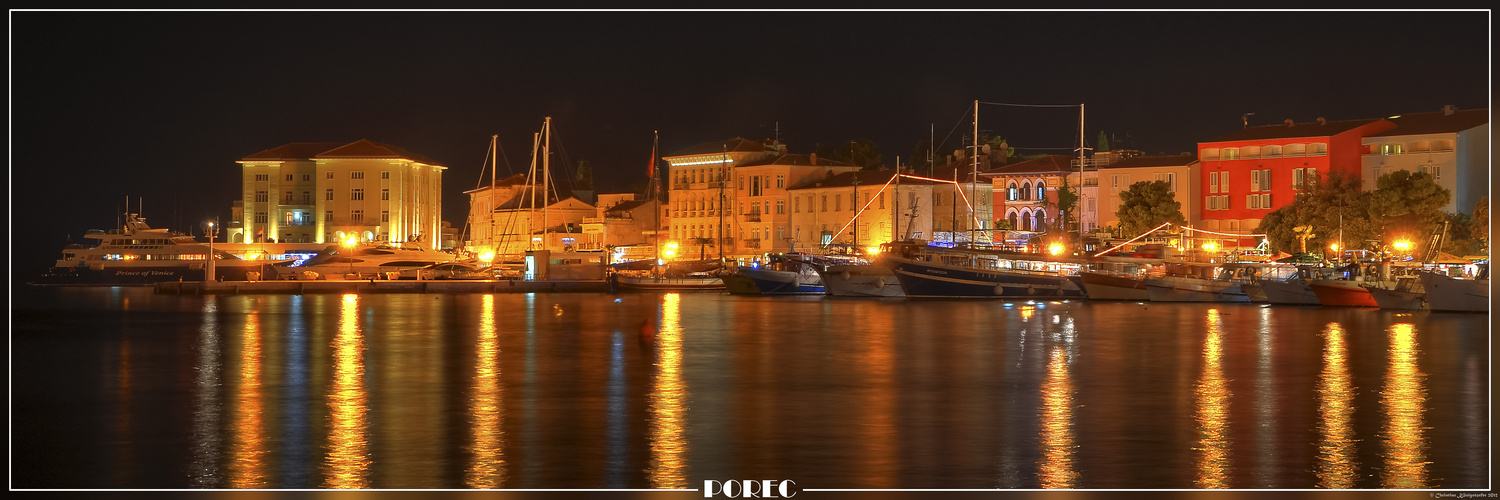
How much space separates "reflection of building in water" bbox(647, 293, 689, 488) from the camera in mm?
9508

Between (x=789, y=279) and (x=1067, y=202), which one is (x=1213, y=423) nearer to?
(x=789, y=279)

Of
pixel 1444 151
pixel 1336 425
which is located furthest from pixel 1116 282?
pixel 1336 425

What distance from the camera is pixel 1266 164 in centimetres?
5319

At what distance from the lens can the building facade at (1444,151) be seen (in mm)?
46969

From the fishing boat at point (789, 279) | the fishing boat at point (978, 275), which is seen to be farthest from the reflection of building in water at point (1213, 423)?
the fishing boat at point (789, 279)

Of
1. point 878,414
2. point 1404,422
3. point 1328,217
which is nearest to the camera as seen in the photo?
point 1404,422

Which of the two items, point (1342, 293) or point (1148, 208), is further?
point (1148, 208)

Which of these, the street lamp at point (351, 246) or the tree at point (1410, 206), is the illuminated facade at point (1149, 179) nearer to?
the tree at point (1410, 206)

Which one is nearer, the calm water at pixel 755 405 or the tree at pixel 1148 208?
the calm water at pixel 755 405

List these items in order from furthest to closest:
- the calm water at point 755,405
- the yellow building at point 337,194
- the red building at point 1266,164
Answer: the yellow building at point 337,194
the red building at point 1266,164
the calm water at point 755,405

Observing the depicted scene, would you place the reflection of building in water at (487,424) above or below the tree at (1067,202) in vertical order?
below

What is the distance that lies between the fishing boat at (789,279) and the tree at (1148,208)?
501 inches

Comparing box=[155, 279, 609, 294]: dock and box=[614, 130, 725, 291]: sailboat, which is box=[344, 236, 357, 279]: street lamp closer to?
box=[155, 279, 609, 294]: dock

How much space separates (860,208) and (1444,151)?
997 inches
